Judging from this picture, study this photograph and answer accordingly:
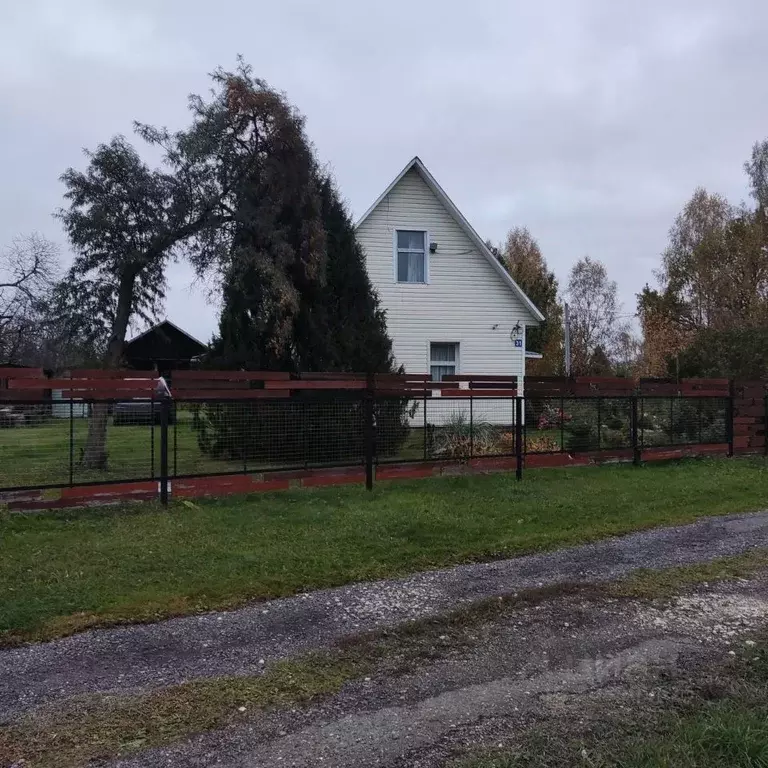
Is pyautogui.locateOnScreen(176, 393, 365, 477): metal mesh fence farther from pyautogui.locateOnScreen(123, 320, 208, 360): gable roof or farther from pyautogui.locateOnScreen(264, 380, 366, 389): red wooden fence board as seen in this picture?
pyautogui.locateOnScreen(123, 320, 208, 360): gable roof

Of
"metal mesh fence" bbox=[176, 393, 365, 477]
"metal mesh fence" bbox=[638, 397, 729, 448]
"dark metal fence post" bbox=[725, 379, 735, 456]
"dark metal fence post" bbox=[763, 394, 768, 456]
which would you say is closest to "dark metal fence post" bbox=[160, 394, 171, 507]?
"metal mesh fence" bbox=[176, 393, 365, 477]

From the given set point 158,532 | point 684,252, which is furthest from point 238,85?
point 684,252

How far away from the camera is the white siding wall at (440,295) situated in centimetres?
1805

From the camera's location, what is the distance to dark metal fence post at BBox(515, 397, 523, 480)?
1107 cm

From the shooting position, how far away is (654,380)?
14141 millimetres

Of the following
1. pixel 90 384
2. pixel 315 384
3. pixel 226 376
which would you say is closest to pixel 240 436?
pixel 226 376

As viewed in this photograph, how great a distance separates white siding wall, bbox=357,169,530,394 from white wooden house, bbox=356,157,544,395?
0.03m

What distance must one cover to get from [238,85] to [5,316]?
602 inches

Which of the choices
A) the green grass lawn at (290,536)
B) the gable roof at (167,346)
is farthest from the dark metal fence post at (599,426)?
the gable roof at (167,346)

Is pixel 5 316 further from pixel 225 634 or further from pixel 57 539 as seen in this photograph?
pixel 225 634

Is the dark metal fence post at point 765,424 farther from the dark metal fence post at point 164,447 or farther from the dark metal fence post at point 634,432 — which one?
the dark metal fence post at point 164,447

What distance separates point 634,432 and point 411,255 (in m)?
8.15

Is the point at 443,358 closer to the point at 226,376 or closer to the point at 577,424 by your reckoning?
the point at 577,424

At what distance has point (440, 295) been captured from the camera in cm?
1850
